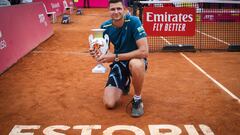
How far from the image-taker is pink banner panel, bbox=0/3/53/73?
774 centimetres

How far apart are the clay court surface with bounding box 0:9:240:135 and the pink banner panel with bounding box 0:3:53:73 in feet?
0.91

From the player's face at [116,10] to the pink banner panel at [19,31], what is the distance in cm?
376

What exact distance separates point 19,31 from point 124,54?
199 inches

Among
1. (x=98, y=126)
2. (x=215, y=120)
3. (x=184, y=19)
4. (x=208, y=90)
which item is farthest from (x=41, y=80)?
(x=184, y=19)

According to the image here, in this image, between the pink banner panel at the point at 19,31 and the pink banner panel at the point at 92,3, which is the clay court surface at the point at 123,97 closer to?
the pink banner panel at the point at 19,31

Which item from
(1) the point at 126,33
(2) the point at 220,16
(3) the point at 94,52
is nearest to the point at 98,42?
(3) the point at 94,52

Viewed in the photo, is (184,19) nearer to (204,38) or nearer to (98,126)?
(204,38)

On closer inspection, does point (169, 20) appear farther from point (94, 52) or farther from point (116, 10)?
point (94, 52)

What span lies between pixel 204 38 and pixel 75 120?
28.6 ft

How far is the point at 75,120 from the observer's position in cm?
463

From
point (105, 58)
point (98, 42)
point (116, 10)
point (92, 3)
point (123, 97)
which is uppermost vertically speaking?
point (92, 3)

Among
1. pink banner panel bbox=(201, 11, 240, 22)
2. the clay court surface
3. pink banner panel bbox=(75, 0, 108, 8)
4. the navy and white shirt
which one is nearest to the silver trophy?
the navy and white shirt

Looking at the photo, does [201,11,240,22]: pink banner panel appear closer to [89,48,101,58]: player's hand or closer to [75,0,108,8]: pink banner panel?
[89,48,101,58]: player's hand

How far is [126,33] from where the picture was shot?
194 inches
